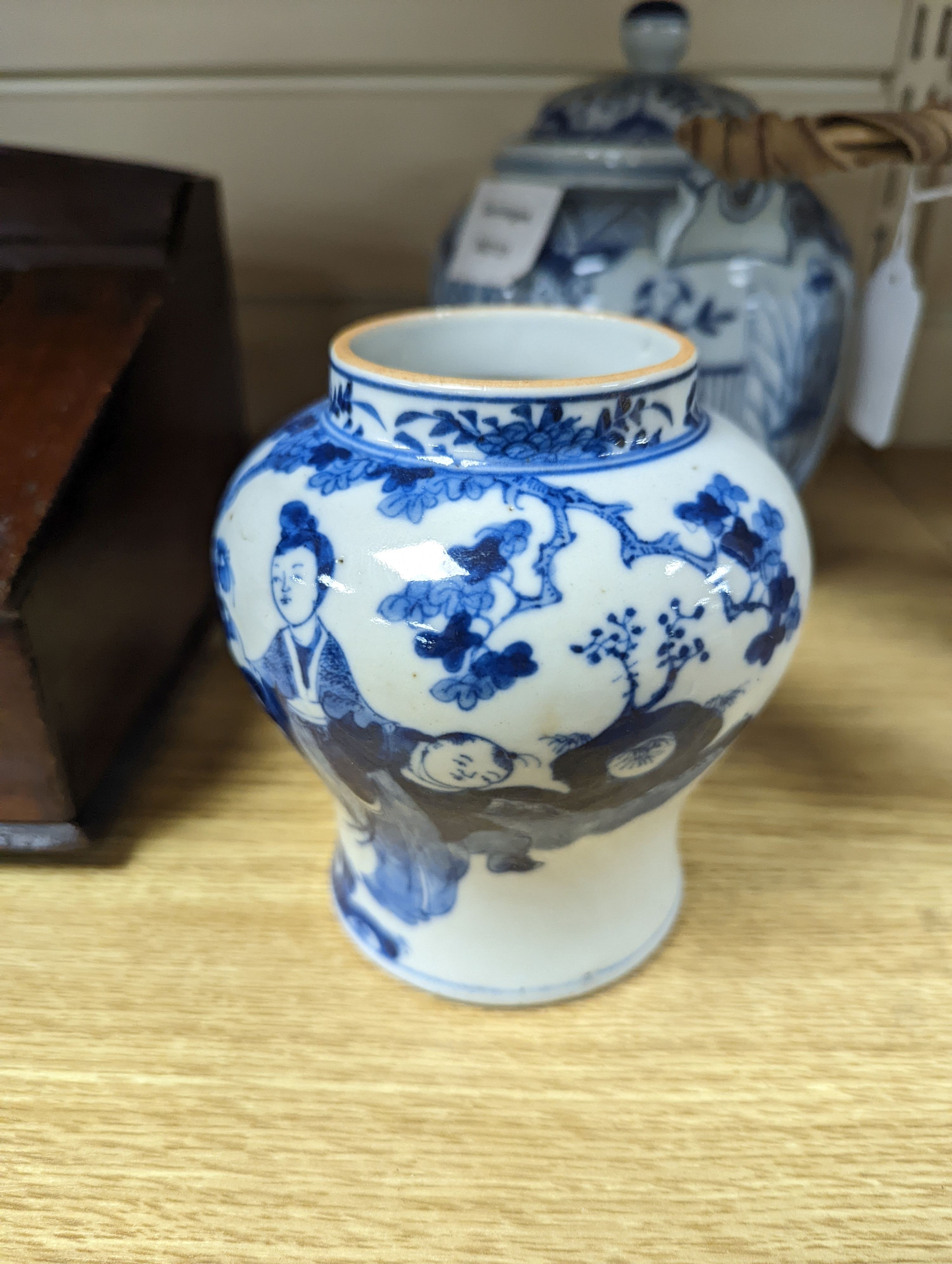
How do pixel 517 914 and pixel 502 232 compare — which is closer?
pixel 517 914

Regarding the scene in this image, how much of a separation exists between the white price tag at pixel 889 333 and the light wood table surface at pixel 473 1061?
243 mm

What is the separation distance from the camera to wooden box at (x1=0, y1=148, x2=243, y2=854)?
53 centimetres

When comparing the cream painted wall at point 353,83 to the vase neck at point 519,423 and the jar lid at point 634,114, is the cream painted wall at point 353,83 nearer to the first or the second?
the jar lid at point 634,114

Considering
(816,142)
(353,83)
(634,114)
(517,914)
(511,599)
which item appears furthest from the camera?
(353,83)

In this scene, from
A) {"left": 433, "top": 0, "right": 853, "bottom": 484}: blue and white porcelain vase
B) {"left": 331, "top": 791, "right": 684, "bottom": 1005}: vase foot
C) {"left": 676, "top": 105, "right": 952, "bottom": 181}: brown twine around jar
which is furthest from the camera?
{"left": 433, "top": 0, "right": 853, "bottom": 484}: blue and white porcelain vase

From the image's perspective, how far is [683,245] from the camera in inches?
27.9

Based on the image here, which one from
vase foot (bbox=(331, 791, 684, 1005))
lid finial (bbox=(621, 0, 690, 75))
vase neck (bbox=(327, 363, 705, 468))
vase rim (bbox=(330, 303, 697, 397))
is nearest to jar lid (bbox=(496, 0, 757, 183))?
lid finial (bbox=(621, 0, 690, 75))

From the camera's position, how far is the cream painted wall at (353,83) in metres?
0.98

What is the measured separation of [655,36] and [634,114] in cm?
7

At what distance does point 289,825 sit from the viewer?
2.11ft

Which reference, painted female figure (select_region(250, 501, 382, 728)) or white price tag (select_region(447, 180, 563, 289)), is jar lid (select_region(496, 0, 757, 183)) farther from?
painted female figure (select_region(250, 501, 382, 728))

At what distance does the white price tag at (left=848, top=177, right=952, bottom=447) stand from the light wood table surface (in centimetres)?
24

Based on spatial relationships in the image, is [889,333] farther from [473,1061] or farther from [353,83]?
[353,83]

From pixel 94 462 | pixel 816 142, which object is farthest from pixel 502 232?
pixel 94 462
